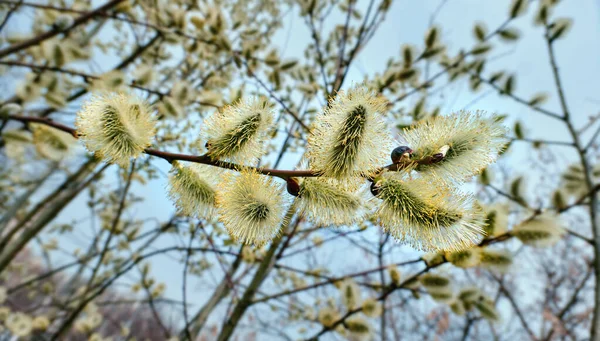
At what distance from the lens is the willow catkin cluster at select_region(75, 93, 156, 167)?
2.76 feet

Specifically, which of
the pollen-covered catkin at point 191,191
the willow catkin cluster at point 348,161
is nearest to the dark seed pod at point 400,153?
the willow catkin cluster at point 348,161

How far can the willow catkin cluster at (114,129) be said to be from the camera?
2.76 ft

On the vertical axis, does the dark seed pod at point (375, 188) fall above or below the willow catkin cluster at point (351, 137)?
below

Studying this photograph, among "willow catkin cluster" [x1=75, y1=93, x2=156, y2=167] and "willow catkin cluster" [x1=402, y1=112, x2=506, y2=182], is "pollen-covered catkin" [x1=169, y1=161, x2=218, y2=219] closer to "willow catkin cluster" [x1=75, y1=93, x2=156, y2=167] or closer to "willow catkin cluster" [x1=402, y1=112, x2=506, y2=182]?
"willow catkin cluster" [x1=75, y1=93, x2=156, y2=167]

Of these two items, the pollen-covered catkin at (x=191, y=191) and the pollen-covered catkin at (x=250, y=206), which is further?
the pollen-covered catkin at (x=191, y=191)

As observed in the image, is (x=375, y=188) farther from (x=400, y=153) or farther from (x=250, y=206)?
(x=250, y=206)

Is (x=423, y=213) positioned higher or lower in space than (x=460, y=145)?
lower

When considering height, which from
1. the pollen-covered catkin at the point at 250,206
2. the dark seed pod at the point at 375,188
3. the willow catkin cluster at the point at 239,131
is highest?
the willow catkin cluster at the point at 239,131

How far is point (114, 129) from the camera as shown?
849 millimetres

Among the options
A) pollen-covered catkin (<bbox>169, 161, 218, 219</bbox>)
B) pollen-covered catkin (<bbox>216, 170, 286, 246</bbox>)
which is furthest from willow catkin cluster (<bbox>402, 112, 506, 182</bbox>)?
pollen-covered catkin (<bbox>169, 161, 218, 219</bbox>)

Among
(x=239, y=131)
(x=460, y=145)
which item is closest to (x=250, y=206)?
(x=239, y=131)

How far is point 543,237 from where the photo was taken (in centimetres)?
161

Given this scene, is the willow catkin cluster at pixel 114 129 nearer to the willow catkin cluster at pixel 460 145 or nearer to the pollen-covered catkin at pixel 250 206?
the pollen-covered catkin at pixel 250 206

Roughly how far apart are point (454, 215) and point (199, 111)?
2.11 m
